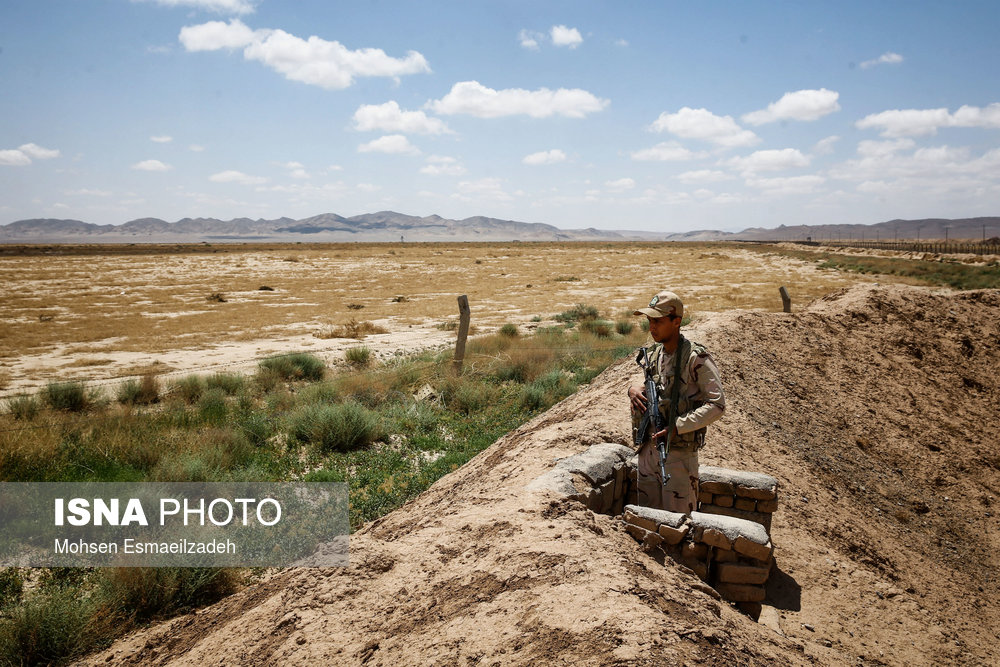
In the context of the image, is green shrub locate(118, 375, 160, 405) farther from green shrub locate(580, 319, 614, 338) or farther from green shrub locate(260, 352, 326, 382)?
green shrub locate(580, 319, 614, 338)

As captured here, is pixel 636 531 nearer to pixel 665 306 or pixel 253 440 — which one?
pixel 665 306

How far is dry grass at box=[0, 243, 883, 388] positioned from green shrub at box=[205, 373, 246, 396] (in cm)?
540

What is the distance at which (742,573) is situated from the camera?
4156 millimetres

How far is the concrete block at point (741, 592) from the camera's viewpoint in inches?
165

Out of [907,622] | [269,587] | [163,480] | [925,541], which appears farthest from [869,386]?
[163,480]

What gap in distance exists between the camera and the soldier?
4.01m

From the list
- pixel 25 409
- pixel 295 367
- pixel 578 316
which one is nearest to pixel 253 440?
pixel 25 409

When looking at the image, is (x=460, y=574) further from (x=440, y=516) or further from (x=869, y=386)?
(x=869, y=386)

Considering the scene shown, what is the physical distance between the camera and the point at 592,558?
11.2ft

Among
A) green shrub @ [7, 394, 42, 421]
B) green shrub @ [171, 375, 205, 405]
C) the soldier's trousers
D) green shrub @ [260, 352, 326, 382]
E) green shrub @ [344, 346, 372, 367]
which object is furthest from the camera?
green shrub @ [344, 346, 372, 367]

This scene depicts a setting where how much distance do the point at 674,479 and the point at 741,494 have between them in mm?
1194

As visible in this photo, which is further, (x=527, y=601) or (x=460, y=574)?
(x=460, y=574)

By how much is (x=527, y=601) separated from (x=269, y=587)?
2204 millimetres

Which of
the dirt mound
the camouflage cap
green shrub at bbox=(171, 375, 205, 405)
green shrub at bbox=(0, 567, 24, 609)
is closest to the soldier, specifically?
the camouflage cap
